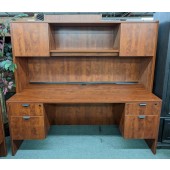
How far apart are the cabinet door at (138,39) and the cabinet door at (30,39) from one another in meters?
→ 0.94

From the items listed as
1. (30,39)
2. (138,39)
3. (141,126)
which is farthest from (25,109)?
(138,39)

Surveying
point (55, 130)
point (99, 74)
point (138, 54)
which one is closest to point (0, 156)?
point (55, 130)

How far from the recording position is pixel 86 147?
202 centimetres

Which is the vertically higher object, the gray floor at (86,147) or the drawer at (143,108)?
the drawer at (143,108)

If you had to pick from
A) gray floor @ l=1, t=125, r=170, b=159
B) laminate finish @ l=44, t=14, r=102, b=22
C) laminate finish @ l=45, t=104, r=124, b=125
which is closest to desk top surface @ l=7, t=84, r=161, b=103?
laminate finish @ l=45, t=104, r=124, b=125

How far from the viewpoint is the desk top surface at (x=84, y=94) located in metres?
1.74

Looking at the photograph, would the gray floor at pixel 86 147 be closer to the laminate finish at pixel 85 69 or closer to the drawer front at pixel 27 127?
the drawer front at pixel 27 127

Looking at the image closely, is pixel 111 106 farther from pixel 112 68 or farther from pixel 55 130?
pixel 55 130

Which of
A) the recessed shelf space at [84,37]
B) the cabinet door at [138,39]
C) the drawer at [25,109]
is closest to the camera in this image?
the drawer at [25,109]

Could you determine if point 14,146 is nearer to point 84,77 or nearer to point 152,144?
point 84,77

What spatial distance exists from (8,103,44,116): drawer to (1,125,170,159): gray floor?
57cm

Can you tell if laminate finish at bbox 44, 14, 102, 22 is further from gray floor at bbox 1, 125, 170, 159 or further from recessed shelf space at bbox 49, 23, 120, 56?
gray floor at bbox 1, 125, 170, 159

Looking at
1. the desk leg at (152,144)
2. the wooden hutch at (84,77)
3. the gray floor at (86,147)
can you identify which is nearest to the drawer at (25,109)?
the wooden hutch at (84,77)

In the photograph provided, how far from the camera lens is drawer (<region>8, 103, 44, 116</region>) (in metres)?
1.71
